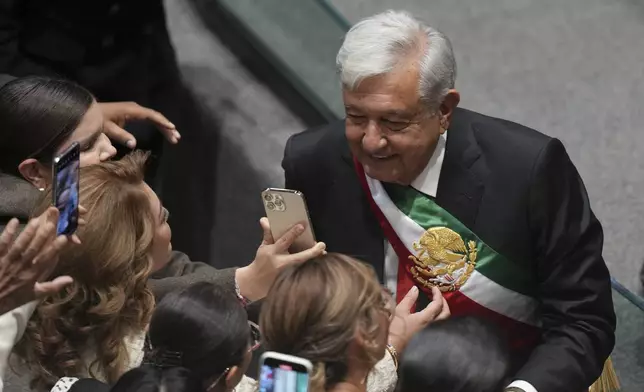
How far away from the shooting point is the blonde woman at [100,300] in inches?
79.3

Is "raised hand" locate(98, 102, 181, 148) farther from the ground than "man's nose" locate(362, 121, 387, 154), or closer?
closer

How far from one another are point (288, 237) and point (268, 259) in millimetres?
71

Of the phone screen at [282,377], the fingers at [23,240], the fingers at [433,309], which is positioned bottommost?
the fingers at [433,309]

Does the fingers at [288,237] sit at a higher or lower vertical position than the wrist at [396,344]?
→ higher

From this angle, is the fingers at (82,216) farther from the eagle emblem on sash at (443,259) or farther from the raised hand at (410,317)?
the eagle emblem on sash at (443,259)

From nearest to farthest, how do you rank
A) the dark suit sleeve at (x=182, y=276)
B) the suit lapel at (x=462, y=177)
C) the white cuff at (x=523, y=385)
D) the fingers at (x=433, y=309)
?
the white cuff at (x=523, y=385) → the fingers at (x=433, y=309) → the suit lapel at (x=462, y=177) → the dark suit sleeve at (x=182, y=276)

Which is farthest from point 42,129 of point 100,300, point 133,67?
point 133,67

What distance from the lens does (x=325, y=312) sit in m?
1.72

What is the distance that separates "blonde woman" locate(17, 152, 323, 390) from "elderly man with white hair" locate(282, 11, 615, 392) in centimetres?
46

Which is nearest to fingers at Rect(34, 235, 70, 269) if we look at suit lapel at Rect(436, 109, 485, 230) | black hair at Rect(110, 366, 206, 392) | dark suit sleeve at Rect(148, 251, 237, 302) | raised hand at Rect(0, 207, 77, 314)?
raised hand at Rect(0, 207, 77, 314)

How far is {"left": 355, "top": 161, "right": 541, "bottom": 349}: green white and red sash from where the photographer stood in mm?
2303

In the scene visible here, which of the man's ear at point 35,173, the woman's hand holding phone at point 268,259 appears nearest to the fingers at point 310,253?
the woman's hand holding phone at point 268,259

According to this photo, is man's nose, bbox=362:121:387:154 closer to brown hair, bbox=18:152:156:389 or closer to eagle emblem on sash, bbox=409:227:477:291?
eagle emblem on sash, bbox=409:227:477:291

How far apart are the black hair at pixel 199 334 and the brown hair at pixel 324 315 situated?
0.21 ft
